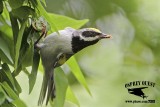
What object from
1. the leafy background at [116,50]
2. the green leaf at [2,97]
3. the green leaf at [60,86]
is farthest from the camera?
the leafy background at [116,50]

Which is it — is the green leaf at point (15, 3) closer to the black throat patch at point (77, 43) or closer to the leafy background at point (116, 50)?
the black throat patch at point (77, 43)

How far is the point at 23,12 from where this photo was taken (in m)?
0.50

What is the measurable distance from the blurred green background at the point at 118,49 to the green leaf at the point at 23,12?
0.55 metres

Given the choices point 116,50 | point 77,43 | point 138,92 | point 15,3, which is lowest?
point 138,92

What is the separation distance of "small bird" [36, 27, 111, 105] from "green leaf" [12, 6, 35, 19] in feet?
0.47

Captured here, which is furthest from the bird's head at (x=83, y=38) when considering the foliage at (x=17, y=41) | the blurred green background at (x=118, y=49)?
the blurred green background at (x=118, y=49)

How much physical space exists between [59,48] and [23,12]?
8.1 inches

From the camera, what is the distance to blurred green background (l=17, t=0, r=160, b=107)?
1.12 meters

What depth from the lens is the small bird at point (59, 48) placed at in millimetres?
670

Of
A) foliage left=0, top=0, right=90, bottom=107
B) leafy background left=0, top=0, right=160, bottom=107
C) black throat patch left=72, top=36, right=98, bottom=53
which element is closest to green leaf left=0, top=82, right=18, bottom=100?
foliage left=0, top=0, right=90, bottom=107

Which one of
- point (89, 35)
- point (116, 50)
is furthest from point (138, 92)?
point (89, 35)

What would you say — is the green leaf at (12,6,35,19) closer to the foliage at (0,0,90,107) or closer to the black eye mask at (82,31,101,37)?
the foliage at (0,0,90,107)

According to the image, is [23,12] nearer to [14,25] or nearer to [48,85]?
[14,25]

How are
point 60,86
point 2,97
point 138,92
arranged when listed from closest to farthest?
1. point 2,97
2. point 60,86
3. point 138,92
